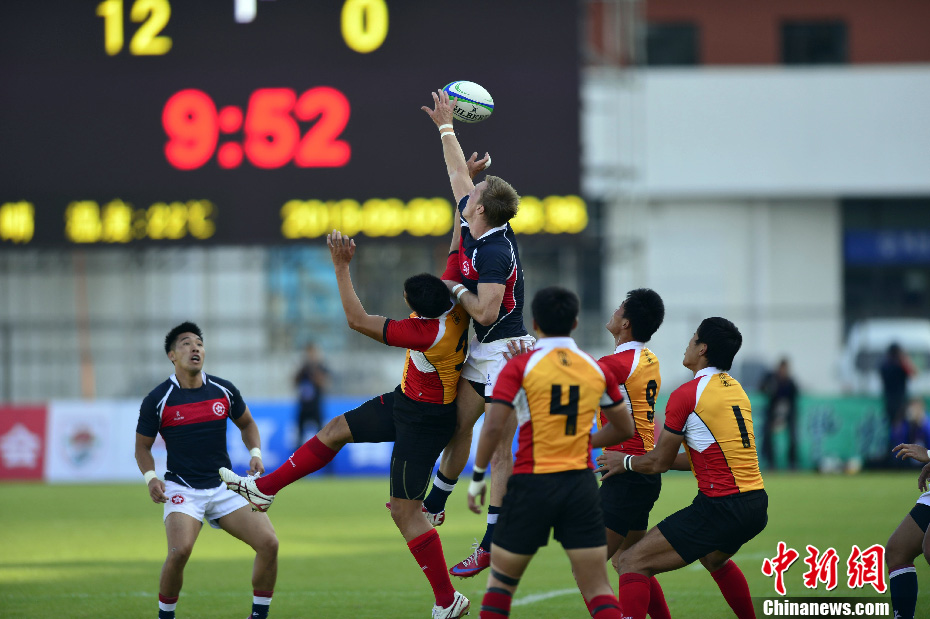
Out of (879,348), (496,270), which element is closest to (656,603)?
(496,270)

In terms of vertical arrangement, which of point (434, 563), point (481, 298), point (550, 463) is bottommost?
point (434, 563)

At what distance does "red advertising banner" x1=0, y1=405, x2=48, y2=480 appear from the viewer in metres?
17.5

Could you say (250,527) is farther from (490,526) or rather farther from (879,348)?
(879,348)

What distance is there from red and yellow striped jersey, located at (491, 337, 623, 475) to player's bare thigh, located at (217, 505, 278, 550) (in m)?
2.21

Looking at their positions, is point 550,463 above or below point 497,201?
below

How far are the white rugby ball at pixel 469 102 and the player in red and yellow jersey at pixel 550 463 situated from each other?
2.32 metres

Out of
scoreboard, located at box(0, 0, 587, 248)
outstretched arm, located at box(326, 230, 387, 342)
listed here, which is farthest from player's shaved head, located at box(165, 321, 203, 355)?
scoreboard, located at box(0, 0, 587, 248)

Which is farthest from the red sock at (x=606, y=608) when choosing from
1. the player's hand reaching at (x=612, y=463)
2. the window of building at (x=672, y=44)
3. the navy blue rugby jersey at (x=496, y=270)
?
the window of building at (x=672, y=44)

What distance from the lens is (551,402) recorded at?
18.2 ft

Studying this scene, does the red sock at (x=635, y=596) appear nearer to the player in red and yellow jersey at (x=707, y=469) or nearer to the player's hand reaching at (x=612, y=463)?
the player in red and yellow jersey at (x=707, y=469)

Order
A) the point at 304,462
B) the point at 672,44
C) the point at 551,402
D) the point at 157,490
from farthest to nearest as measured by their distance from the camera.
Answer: the point at 672,44, the point at 304,462, the point at 157,490, the point at 551,402

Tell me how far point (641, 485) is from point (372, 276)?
632 inches

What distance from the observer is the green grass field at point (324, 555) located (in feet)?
26.9

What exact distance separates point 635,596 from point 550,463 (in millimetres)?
1165
